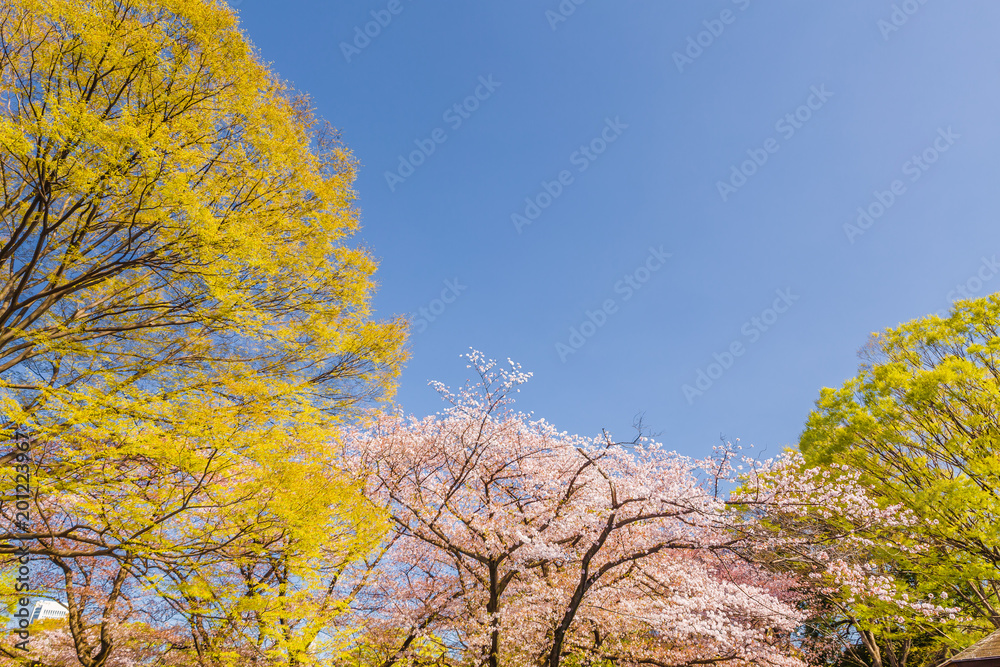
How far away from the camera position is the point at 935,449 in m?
11.6

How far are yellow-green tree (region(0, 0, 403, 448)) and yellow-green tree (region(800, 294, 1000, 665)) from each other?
476 inches

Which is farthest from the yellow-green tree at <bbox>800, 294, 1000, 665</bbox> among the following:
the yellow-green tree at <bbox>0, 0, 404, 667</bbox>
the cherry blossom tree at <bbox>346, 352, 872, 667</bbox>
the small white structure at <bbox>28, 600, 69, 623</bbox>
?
the small white structure at <bbox>28, 600, 69, 623</bbox>

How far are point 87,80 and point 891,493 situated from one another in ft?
54.1

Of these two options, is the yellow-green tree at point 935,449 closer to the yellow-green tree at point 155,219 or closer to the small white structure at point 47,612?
the yellow-green tree at point 155,219

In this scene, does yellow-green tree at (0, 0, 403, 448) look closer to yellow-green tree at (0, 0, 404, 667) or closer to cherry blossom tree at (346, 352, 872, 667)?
yellow-green tree at (0, 0, 404, 667)

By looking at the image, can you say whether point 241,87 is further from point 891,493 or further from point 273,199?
point 891,493

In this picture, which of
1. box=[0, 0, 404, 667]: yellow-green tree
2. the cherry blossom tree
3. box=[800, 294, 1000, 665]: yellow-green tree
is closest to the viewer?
box=[0, 0, 404, 667]: yellow-green tree

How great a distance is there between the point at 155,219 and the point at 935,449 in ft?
51.5

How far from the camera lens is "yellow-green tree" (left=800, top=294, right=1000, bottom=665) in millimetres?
10430

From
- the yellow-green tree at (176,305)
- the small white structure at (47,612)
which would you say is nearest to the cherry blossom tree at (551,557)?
the yellow-green tree at (176,305)

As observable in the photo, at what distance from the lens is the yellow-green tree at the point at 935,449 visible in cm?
1043

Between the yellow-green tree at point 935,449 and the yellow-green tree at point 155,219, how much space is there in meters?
12.1

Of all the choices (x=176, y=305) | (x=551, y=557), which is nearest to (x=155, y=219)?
(x=176, y=305)

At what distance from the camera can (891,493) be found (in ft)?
38.6
